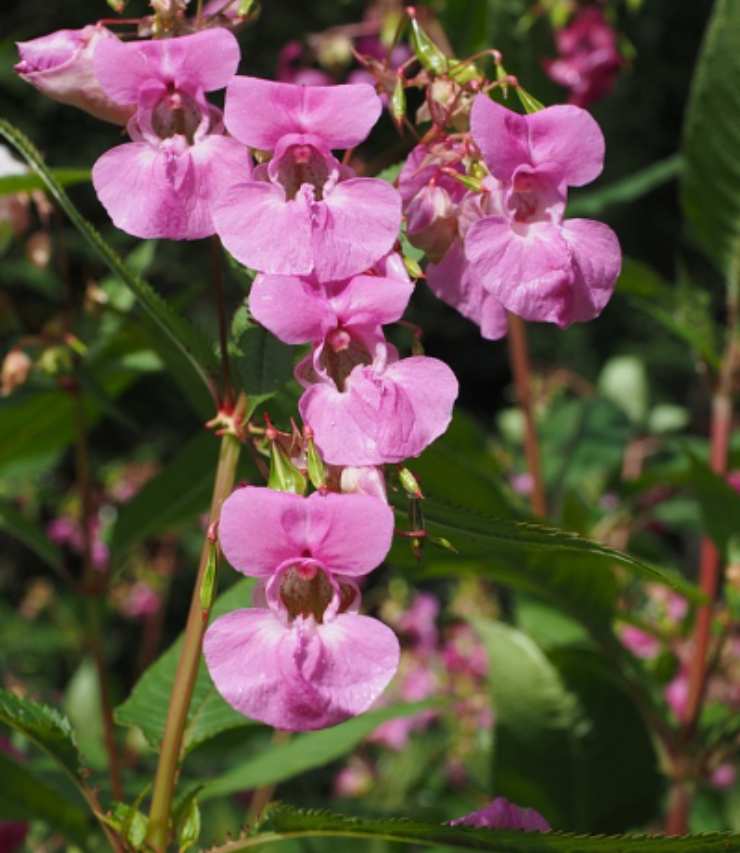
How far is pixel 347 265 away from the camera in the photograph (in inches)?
19.4

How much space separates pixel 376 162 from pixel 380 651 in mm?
650

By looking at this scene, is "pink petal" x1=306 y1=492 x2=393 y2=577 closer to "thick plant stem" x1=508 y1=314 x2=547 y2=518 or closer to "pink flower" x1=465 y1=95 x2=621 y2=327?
"pink flower" x1=465 y1=95 x2=621 y2=327

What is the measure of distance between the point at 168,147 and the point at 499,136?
15cm

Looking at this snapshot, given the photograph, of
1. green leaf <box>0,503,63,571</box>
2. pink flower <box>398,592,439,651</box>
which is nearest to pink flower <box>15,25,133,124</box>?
green leaf <box>0,503,63,571</box>

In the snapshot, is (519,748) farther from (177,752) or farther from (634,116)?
(634,116)

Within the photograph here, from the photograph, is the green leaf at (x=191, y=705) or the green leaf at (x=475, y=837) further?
the green leaf at (x=191, y=705)

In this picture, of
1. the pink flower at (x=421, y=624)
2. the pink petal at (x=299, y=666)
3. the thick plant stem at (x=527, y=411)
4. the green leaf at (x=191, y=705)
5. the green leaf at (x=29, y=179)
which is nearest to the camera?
the pink petal at (x=299, y=666)

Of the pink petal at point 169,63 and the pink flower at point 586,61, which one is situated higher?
Answer: the pink petal at point 169,63

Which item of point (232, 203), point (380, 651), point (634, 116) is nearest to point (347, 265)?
point (232, 203)

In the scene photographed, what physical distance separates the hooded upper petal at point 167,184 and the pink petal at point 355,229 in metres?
0.05

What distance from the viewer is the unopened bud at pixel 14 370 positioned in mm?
948

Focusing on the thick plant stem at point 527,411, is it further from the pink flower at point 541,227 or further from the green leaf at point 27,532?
the pink flower at point 541,227

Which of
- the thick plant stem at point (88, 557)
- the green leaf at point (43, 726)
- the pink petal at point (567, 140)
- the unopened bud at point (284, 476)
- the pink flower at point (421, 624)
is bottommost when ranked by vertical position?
the pink flower at point (421, 624)

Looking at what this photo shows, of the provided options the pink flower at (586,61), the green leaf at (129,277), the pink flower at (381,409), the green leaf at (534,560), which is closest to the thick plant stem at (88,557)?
the green leaf at (534,560)
